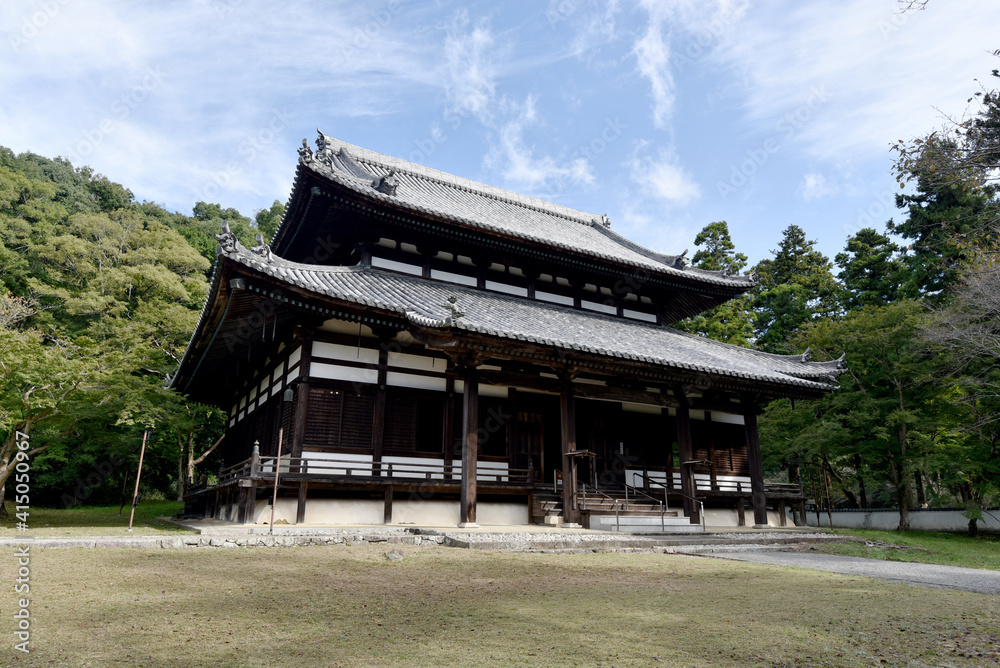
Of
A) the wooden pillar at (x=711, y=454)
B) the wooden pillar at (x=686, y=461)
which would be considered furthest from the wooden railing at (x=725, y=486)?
the wooden pillar at (x=686, y=461)

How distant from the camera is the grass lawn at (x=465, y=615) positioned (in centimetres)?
408

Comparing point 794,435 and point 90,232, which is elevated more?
point 90,232

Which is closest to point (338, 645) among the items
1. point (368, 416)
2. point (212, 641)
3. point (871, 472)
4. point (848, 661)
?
point (212, 641)

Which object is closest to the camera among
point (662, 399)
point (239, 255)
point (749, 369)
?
point (239, 255)

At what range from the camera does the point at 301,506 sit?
12.9 m

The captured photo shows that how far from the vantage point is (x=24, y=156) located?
184 feet

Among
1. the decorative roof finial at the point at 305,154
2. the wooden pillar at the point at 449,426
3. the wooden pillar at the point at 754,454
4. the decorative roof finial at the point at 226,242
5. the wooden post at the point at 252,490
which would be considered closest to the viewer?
the decorative roof finial at the point at 226,242

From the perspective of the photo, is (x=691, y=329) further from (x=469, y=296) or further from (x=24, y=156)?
(x=24, y=156)

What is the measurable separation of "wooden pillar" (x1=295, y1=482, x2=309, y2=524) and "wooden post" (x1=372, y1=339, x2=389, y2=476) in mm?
1570

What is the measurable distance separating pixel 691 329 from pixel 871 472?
1389 centimetres

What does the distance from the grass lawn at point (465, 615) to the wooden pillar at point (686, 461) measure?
7.25 meters

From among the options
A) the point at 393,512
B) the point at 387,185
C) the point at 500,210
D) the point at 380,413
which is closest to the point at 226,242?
the point at 380,413

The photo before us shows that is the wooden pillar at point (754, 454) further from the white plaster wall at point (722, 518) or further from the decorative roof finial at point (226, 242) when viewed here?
the decorative roof finial at point (226, 242)

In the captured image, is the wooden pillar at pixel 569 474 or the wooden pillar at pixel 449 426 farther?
the wooden pillar at pixel 449 426
